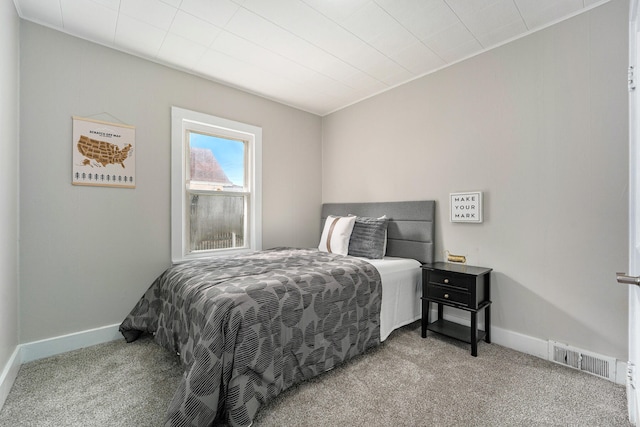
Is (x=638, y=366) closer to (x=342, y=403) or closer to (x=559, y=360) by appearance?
(x=559, y=360)

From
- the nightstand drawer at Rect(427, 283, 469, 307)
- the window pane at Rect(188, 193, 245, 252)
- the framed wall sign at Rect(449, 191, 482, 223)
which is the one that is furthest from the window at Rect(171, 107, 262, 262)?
the framed wall sign at Rect(449, 191, 482, 223)

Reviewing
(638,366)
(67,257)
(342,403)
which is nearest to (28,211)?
(67,257)

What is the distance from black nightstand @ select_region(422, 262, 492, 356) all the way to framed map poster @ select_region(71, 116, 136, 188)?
2.82 meters

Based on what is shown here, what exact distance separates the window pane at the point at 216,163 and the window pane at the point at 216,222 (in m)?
0.13

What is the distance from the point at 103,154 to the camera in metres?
2.39

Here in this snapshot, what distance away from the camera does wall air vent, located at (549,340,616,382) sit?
6.05 feet

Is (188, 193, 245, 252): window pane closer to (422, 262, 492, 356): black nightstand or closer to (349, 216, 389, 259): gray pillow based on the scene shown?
(349, 216, 389, 259): gray pillow

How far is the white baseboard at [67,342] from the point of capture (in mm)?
2080

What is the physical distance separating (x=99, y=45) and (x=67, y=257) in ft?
5.89

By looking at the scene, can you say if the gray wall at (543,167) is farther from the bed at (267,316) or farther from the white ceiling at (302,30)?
the bed at (267,316)

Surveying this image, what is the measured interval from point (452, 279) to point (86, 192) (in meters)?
3.13

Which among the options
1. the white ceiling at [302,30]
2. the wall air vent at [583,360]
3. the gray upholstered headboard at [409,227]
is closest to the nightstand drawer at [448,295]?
the gray upholstered headboard at [409,227]

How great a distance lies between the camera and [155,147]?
2.65 meters

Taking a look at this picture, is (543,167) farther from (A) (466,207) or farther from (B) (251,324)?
(B) (251,324)
